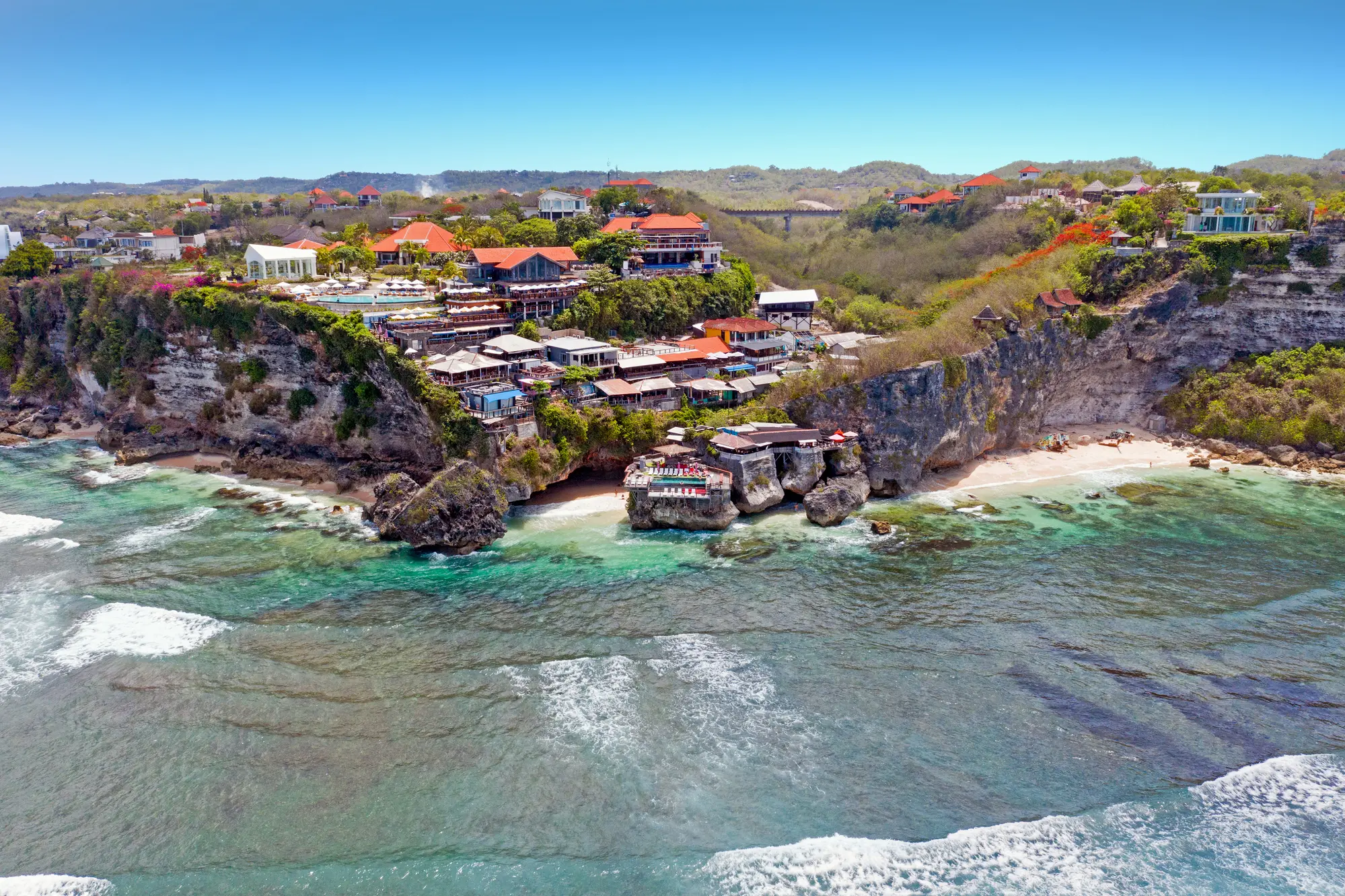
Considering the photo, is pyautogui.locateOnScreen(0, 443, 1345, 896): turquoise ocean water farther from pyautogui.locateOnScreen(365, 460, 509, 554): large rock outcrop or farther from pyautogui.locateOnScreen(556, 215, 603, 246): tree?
pyautogui.locateOnScreen(556, 215, 603, 246): tree

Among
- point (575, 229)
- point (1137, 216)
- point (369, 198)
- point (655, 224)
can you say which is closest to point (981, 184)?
point (1137, 216)

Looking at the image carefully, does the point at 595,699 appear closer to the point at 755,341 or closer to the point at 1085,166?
the point at 755,341

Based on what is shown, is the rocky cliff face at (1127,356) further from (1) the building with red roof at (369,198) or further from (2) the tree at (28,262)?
(1) the building with red roof at (369,198)

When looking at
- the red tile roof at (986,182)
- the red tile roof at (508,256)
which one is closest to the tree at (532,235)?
the red tile roof at (508,256)

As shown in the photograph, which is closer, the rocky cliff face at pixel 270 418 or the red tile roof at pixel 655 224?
the rocky cliff face at pixel 270 418

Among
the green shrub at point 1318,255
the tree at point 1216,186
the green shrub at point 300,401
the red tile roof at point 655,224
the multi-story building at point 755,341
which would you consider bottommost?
the green shrub at point 300,401

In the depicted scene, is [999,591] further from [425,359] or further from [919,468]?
[425,359]

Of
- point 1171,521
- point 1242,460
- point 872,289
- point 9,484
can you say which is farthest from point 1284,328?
point 9,484

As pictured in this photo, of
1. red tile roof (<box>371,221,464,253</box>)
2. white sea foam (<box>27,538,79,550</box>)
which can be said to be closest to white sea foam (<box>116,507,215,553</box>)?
white sea foam (<box>27,538,79,550</box>)
